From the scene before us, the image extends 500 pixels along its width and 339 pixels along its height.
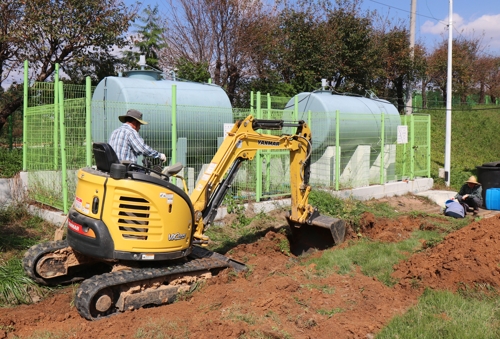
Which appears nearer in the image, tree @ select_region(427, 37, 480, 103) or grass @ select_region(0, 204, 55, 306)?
grass @ select_region(0, 204, 55, 306)

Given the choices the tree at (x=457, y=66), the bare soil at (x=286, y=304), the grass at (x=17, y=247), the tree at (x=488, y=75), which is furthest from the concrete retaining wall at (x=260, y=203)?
the tree at (x=488, y=75)

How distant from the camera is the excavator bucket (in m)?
7.89

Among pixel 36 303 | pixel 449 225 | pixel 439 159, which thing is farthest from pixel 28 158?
pixel 439 159

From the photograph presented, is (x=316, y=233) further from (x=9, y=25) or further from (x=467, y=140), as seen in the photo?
(x=467, y=140)

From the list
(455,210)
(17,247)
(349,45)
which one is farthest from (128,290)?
(349,45)

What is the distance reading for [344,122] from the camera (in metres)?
13.2

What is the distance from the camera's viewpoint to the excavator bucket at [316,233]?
789cm

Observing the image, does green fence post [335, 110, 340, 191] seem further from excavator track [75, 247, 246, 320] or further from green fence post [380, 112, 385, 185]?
excavator track [75, 247, 246, 320]

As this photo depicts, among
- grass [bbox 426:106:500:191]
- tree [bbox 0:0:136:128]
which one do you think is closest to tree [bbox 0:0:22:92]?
tree [bbox 0:0:136:128]

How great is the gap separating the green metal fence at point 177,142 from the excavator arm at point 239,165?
8.52ft

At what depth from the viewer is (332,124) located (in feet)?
42.3

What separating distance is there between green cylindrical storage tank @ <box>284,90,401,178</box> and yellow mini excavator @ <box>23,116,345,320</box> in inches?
260

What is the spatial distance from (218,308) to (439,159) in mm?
19574

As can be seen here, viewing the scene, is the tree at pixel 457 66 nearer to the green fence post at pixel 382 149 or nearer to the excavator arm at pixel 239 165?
the green fence post at pixel 382 149
